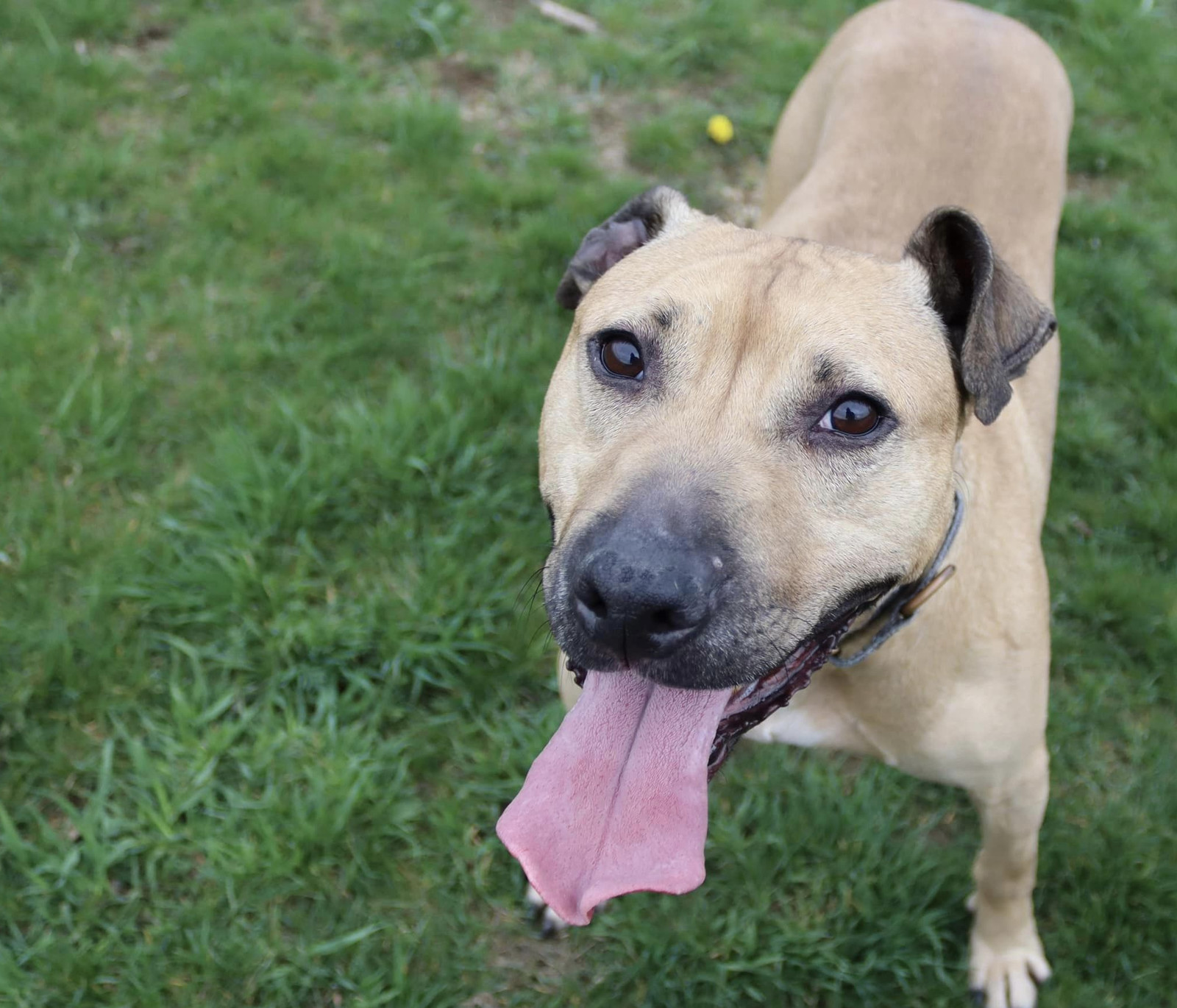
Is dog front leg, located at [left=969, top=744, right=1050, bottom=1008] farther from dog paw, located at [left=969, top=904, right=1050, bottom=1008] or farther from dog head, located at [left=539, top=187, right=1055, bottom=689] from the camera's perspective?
dog head, located at [left=539, top=187, right=1055, bottom=689]

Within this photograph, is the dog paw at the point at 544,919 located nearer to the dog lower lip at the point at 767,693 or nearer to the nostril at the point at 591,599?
the dog lower lip at the point at 767,693

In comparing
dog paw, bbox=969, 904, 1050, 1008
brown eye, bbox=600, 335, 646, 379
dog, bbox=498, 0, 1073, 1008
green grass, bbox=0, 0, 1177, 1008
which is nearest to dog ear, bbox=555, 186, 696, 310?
dog, bbox=498, 0, 1073, 1008

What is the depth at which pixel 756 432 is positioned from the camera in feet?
7.79

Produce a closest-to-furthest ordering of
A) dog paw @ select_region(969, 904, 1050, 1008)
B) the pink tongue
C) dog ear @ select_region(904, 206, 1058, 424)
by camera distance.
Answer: the pink tongue, dog ear @ select_region(904, 206, 1058, 424), dog paw @ select_region(969, 904, 1050, 1008)

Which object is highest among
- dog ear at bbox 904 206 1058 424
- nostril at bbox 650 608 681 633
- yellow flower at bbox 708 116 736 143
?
dog ear at bbox 904 206 1058 424

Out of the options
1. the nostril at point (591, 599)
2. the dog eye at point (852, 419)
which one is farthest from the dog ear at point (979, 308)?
the nostril at point (591, 599)

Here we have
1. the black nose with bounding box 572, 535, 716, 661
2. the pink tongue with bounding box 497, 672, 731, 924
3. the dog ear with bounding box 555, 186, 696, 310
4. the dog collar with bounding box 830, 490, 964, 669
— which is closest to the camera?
the black nose with bounding box 572, 535, 716, 661

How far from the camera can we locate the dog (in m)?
2.17

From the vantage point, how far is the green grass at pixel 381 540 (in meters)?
3.42

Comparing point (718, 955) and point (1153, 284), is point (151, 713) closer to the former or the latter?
point (718, 955)

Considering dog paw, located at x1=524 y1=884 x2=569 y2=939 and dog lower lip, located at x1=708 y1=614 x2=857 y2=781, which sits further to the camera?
dog paw, located at x1=524 y1=884 x2=569 y2=939

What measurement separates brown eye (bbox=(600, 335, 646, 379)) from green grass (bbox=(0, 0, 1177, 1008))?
166 centimetres

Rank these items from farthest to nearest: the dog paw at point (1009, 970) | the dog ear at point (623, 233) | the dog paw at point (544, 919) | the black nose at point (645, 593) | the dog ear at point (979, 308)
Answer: the dog paw at point (544, 919) < the dog paw at point (1009, 970) < the dog ear at point (623, 233) < the dog ear at point (979, 308) < the black nose at point (645, 593)

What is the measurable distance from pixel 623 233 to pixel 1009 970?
8.68 ft
